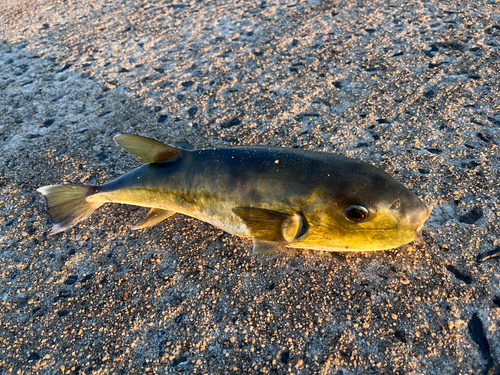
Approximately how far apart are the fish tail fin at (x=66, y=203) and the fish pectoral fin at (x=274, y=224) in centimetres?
146

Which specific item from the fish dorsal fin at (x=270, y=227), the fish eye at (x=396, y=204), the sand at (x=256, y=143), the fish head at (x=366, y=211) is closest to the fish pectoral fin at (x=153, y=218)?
the sand at (x=256, y=143)

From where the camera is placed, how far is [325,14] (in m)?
5.42

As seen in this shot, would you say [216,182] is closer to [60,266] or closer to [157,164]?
[157,164]

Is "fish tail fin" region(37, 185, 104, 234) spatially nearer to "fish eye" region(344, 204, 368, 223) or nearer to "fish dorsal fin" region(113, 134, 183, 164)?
"fish dorsal fin" region(113, 134, 183, 164)

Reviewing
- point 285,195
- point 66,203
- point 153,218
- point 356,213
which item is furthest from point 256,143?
point 66,203

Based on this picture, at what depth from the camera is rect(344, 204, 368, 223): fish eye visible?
2193mm

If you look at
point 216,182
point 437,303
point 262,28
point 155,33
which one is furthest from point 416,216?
point 155,33

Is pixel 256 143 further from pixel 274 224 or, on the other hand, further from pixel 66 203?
pixel 66 203

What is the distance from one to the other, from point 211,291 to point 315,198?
3.29 feet

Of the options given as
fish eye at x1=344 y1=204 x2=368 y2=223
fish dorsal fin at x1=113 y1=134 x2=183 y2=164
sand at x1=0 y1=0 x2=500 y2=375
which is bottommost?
sand at x1=0 y1=0 x2=500 y2=375

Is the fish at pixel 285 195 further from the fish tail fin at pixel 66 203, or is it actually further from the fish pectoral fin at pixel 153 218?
the fish tail fin at pixel 66 203

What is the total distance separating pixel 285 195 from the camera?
7.64ft

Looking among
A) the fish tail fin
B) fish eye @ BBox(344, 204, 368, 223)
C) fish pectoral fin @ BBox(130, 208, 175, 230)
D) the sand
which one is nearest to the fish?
fish eye @ BBox(344, 204, 368, 223)

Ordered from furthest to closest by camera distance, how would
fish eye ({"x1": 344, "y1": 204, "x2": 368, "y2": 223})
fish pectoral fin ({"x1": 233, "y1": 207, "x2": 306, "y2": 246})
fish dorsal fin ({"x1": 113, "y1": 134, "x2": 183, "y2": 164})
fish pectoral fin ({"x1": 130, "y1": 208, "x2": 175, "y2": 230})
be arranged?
1. fish pectoral fin ({"x1": 130, "y1": 208, "x2": 175, "y2": 230})
2. fish dorsal fin ({"x1": 113, "y1": 134, "x2": 183, "y2": 164})
3. fish pectoral fin ({"x1": 233, "y1": 207, "x2": 306, "y2": 246})
4. fish eye ({"x1": 344, "y1": 204, "x2": 368, "y2": 223})
